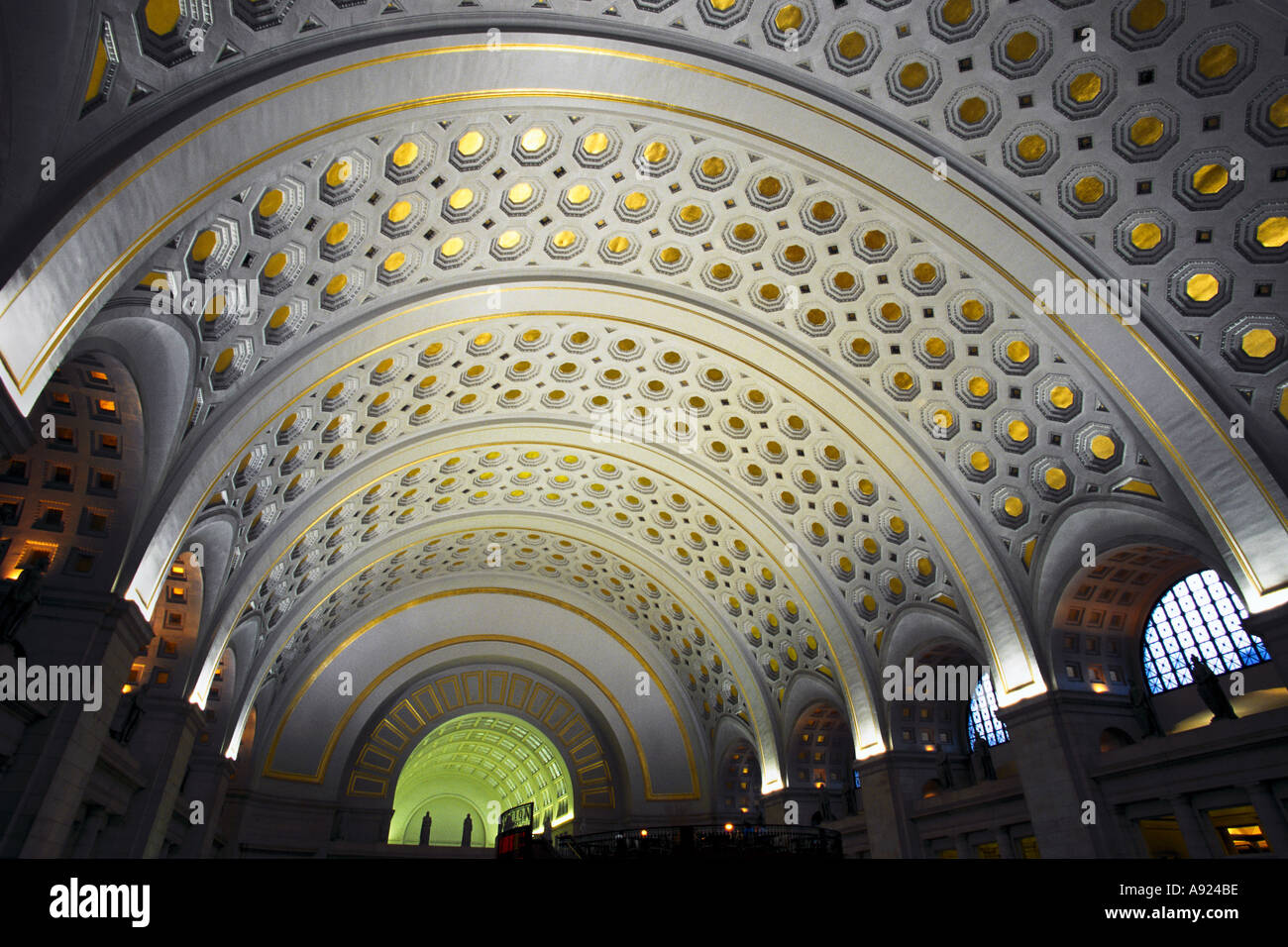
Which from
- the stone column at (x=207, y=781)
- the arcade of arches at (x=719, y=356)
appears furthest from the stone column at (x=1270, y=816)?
the stone column at (x=207, y=781)

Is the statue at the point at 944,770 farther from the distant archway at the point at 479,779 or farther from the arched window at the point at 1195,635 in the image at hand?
the distant archway at the point at 479,779

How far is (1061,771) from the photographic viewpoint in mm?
13266

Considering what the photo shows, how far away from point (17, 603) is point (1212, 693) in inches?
679

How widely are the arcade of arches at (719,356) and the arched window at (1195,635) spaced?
3.5 inches

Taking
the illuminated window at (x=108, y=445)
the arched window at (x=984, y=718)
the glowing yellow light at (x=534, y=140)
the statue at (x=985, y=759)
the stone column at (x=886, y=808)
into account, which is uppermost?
the glowing yellow light at (x=534, y=140)

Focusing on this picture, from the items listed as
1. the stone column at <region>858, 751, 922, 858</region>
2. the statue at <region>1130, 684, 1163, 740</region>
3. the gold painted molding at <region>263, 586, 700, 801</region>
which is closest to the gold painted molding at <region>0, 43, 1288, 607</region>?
the statue at <region>1130, 684, 1163, 740</region>

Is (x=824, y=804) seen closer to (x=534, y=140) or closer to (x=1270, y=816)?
(x=1270, y=816)

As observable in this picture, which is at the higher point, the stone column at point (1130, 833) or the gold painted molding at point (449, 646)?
the gold painted molding at point (449, 646)

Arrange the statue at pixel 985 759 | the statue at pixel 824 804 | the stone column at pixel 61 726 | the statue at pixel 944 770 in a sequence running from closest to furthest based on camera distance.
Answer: the stone column at pixel 61 726
the statue at pixel 985 759
the statue at pixel 944 770
the statue at pixel 824 804

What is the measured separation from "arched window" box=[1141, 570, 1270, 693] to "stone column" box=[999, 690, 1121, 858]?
1983 millimetres

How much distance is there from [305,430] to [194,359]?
13.7 ft

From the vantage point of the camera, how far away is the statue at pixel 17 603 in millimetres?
7984

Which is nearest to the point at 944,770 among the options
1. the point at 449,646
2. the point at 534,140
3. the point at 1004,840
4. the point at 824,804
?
the point at 1004,840
